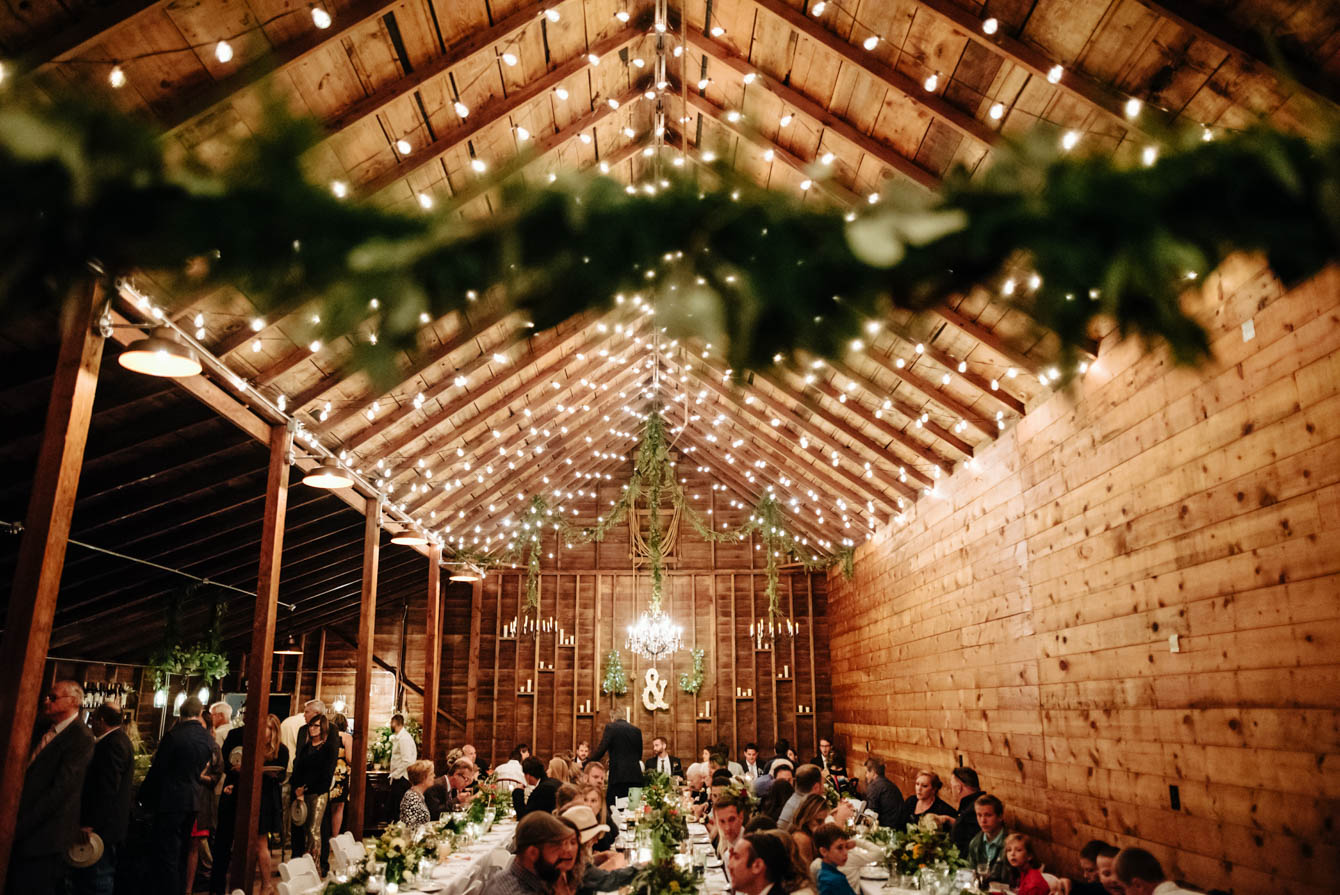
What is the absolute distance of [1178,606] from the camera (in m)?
4.71

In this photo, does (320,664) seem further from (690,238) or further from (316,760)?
(690,238)

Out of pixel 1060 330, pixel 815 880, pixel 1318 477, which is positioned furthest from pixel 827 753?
pixel 1060 330

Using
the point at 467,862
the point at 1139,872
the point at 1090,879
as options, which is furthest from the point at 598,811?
the point at 1139,872

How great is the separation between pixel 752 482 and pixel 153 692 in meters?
9.16

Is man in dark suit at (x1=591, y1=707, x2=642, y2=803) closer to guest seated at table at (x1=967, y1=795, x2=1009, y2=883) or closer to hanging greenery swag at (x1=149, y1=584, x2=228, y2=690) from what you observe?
guest seated at table at (x1=967, y1=795, x2=1009, y2=883)

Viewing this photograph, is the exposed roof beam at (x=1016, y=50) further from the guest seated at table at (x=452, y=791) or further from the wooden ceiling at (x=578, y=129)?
the guest seated at table at (x=452, y=791)

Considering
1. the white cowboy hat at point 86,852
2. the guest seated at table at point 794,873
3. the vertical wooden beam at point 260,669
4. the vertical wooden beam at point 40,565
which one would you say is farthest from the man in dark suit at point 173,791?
the guest seated at table at point 794,873

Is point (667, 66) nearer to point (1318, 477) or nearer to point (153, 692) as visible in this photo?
point (1318, 477)

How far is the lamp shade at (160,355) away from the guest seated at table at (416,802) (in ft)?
11.6

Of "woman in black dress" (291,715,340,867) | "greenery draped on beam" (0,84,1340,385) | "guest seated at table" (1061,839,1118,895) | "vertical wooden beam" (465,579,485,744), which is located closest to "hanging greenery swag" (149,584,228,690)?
"woman in black dress" (291,715,340,867)

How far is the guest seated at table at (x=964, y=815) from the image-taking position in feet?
20.3

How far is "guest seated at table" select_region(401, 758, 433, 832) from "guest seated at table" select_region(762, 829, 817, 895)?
3538 mm

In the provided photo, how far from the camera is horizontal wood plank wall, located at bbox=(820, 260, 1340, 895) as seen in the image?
372cm

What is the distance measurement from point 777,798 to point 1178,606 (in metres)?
3.18
